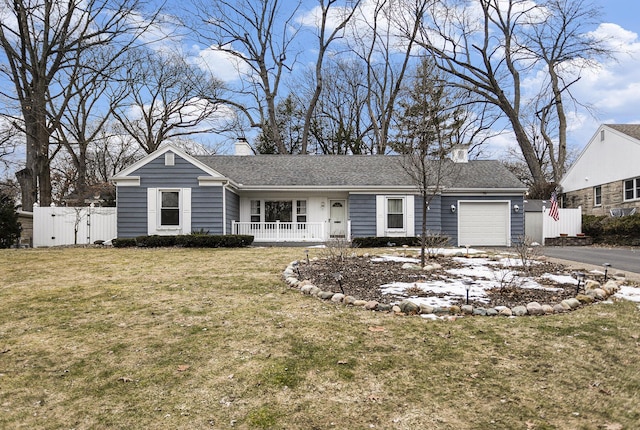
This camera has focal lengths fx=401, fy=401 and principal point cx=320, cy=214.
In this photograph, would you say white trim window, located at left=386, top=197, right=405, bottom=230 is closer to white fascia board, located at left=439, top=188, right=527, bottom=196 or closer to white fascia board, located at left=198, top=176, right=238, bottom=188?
white fascia board, located at left=439, top=188, right=527, bottom=196

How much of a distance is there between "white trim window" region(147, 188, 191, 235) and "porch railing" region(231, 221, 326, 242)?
7.21 feet

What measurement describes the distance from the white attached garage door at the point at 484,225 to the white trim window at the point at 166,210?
11.1m

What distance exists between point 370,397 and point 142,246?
12704 millimetres

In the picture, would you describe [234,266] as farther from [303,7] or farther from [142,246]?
[303,7]

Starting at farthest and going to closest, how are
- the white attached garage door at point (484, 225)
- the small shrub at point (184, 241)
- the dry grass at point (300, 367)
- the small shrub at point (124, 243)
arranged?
the white attached garage door at point (484, 225) < the small shrub at point (124, 243) < the small shrub at point (184, 241) < the dry grass at point (300, 367)

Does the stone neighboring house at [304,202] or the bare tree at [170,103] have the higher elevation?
the bare tree at [170,103]

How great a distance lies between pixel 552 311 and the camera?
510 cm

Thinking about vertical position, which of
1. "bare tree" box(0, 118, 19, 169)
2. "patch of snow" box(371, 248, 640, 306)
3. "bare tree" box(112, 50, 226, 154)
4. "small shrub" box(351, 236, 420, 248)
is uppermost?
"bare tree" box(112, 50, 226, 154)

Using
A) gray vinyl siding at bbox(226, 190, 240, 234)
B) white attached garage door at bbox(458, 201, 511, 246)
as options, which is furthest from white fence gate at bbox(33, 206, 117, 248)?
white attached garage door at bbox(458, 201, 511, 246)

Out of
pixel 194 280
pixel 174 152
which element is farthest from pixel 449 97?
pixel 194 280

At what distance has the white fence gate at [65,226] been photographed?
52.0ft

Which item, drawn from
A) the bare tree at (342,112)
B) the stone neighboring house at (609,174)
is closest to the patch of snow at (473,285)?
the stone neighboring house at (609,174)

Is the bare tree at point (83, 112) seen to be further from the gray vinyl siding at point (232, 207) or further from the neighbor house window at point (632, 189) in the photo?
the neighbor house window at point (632, 189)

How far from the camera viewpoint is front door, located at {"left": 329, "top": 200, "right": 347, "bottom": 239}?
56.6ft
